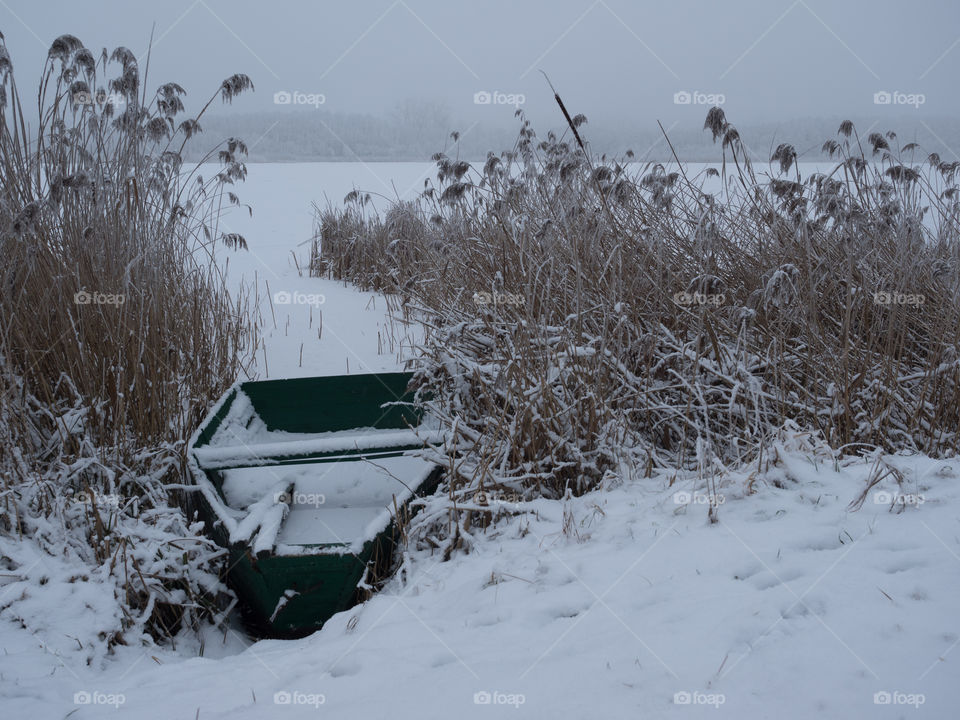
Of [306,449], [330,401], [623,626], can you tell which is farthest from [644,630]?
[330,401]

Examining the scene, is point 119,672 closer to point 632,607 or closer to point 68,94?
point 632,607

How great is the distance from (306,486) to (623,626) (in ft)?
5.37

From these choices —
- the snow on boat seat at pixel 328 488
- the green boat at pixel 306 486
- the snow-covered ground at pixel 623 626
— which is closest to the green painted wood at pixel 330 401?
the green boat at pixel 306 486

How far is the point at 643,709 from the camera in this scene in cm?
116

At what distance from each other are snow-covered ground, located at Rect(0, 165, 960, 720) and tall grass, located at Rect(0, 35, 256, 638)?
0.18 meters

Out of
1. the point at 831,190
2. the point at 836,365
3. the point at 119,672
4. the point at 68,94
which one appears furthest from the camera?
the point at 831,190

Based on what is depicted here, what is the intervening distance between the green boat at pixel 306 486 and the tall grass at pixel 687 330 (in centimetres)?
33

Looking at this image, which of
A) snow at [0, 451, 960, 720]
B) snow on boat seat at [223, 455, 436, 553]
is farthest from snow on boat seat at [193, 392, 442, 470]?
→ snow at [0, 451, 960, 720]

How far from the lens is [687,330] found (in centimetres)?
280

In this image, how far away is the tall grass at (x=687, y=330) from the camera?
2.30 meters

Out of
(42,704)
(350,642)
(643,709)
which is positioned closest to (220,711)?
(350,642)

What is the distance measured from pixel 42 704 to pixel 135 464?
114cm

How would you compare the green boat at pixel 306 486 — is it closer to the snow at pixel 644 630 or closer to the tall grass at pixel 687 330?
the snow at pixel 644 630

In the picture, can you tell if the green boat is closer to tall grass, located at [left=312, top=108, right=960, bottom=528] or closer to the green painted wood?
the green painted wood
